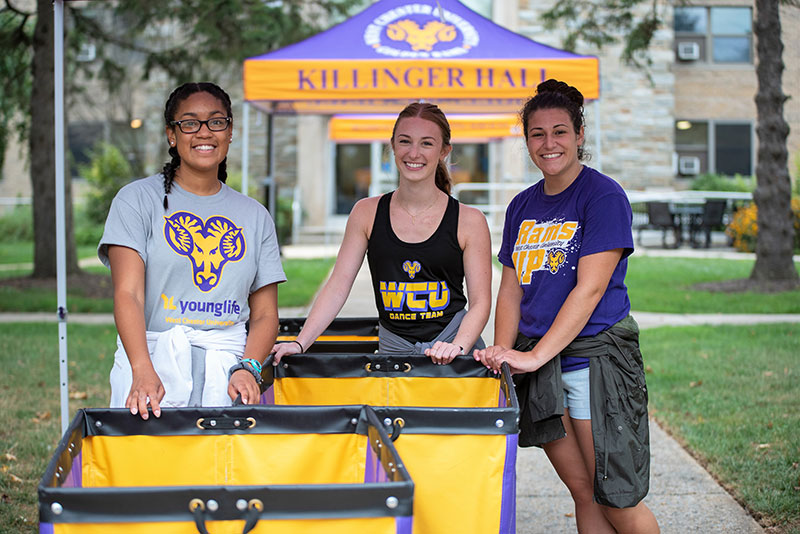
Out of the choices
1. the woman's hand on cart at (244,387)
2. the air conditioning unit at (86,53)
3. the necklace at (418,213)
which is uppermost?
the air conditioning unit at (86,53)

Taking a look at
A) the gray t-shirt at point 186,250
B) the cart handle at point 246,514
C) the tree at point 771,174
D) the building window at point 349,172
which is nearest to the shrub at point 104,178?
the building window at point 349,172

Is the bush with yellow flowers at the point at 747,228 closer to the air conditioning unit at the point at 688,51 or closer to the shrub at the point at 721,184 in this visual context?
the shrub at the point at 721,184

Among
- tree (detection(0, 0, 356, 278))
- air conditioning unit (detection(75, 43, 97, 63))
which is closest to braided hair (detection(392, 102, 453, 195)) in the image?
tree (detection(0, 0, 356, 278))

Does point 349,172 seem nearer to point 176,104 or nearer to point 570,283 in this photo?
point 176,104

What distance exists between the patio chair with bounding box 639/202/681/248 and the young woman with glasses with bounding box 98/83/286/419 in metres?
17.1

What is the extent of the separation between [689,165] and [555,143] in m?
20.8

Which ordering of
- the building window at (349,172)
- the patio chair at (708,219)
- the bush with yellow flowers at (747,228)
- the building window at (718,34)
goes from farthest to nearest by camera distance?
1. the building window at (718,34)
2. the building window at (349,172)
3. the patio chair at (708,219)
4. the bush with yellow flowers at (747,228)

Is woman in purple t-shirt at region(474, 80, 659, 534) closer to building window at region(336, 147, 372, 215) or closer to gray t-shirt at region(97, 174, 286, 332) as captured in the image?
gray t-shirt at region(97, 174, 286, 332)

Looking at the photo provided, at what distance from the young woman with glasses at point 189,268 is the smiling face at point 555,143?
96cm

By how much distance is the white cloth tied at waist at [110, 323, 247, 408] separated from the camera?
2801mm

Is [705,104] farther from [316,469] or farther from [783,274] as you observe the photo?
[316,469]

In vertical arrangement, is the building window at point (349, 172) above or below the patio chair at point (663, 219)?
above

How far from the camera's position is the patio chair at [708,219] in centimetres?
1877

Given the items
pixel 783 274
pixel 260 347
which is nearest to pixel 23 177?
pixel 783 274
